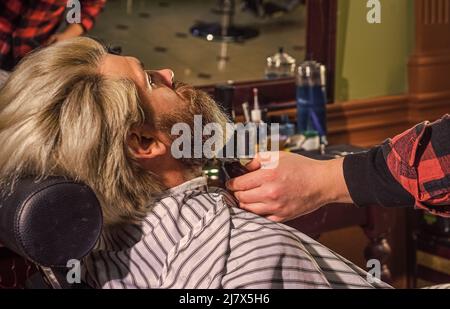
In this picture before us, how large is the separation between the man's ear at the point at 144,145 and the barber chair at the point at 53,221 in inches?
11.5

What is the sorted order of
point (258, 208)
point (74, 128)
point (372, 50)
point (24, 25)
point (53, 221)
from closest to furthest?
point (53, 221)
point (74, 128)
point (258, 208)
point (24, 25)
point (372, 50)

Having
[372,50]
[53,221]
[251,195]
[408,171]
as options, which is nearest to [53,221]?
[53,221]

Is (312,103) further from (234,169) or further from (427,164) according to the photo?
(427,164)

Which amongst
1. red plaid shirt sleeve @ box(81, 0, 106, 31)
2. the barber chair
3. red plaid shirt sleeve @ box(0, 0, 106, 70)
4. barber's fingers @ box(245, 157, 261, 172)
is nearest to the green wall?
red plaid shirt sleeve @ box(81, 0, 106, 31)

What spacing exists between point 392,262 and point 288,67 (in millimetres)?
1107

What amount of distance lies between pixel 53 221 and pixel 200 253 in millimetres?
308

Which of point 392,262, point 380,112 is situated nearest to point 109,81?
point 380,112

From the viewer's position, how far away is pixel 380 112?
3744mm

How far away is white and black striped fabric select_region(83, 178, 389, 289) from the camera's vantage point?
1.66 meters

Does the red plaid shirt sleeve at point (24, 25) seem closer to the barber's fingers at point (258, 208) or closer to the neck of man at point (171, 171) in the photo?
the neck of man at point (171, 171)

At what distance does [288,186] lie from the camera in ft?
6.42

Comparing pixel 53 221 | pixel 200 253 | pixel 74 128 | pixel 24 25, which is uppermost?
pixel 24 25

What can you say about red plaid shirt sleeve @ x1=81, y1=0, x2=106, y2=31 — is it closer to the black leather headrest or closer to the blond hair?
the blond hair
